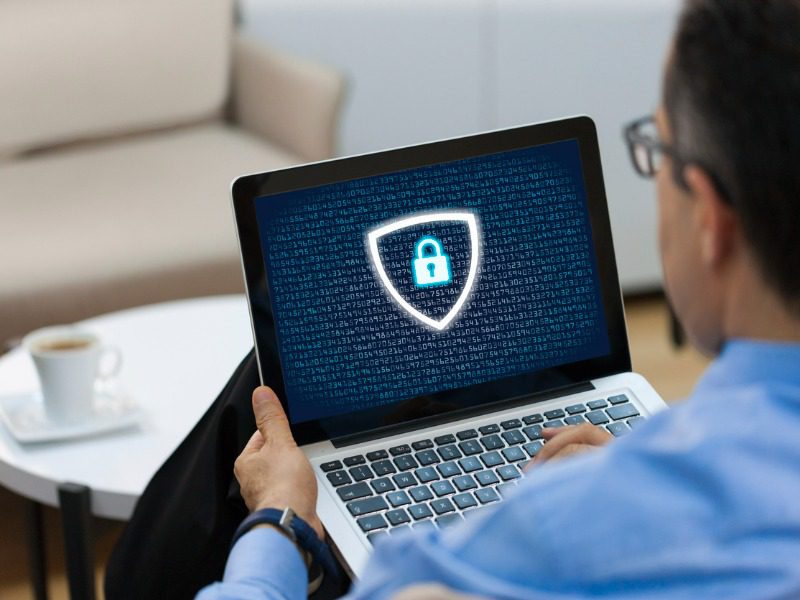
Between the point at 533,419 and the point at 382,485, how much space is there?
156mm

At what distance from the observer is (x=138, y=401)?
182cm

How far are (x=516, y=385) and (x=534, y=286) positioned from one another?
3.4 inches

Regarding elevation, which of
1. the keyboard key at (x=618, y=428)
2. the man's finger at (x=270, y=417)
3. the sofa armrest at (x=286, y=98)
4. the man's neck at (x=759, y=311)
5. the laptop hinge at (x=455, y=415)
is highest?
the man's neck at (x=759, y=311)

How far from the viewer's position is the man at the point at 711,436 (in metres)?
0.61

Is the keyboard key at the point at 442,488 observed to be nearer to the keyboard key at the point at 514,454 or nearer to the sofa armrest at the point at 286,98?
the keyboard key at the point at 514,454

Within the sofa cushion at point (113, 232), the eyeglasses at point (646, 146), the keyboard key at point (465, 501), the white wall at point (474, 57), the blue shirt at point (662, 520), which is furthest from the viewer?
the white wall at point (474, 57)

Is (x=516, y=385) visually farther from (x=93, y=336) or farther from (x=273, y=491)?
(x=93, y=336)

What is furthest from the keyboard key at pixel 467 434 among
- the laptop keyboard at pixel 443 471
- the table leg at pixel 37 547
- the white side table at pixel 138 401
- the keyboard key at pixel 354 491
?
the table leg at pixel 37 547

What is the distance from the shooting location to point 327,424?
3.47 feet

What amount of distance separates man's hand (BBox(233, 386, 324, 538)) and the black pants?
0.10 feet

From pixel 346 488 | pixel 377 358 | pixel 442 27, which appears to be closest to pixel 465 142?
pixel 377 358

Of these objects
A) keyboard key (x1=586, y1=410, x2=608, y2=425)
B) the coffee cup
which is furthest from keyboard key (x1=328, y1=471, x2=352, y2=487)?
the coffee cup

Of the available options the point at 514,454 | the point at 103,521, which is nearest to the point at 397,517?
the point at 514,454

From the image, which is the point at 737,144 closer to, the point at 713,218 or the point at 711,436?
the point at 713,218
